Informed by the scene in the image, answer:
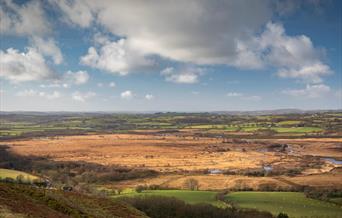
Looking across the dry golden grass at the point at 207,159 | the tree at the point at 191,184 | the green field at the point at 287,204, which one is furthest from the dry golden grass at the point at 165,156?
the green field at the point at 287,204

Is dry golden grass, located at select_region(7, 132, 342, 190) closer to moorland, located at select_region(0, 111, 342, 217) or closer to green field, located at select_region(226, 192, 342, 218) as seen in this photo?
moorland, located at select_region(0, 111, 342, 217)

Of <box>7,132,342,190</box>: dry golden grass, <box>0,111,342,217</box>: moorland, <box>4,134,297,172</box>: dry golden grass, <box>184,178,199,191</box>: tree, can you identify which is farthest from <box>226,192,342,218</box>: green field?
<box>4,134,297,172</box>: dry golden grass

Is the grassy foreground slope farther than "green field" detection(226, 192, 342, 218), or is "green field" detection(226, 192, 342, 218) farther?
"green field" detection(226, 192, 342, 218)

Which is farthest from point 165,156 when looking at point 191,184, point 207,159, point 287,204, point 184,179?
point 287,204

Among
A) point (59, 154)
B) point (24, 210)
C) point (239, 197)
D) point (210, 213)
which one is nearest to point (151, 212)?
point (210, 213)

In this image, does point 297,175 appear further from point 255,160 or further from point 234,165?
point 255,160

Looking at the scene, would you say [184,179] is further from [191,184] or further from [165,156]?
[165,156]

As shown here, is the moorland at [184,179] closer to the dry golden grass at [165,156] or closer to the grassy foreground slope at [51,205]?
the grassy foreground slope at [51,205]
